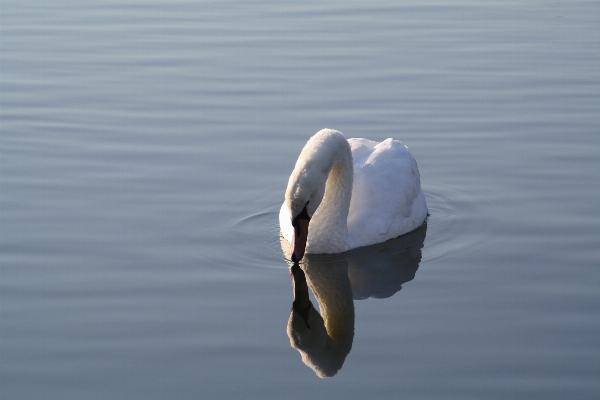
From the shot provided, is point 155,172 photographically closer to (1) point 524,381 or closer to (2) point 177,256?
(2) point 177,256

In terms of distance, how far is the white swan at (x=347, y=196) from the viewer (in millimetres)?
9445

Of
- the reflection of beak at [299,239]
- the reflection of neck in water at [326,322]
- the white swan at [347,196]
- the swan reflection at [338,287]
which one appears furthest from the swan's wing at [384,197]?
the reflection of beak at [299,239]

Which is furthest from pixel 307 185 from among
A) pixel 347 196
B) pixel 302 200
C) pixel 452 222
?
pixel 452 222

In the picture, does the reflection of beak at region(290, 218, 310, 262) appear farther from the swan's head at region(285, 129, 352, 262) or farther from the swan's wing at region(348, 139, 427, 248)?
the swan's wing at region(348, 139, 427, 248)

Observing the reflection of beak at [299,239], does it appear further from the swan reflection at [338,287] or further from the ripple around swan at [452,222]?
the ripple around swan at [452,222]

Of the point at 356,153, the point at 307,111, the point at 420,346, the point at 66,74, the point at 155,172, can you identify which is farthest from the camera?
the point at 66,74

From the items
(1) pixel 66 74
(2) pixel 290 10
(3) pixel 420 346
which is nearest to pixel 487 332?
(3) pixel 420 346

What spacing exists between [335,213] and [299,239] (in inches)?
21.4

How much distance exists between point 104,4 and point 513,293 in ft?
46.6

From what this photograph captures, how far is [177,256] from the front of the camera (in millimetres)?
9633

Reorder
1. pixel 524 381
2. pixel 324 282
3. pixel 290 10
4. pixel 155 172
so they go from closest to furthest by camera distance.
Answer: pixel 524 381, pixel 324 282, pixel 155 172, pixel 290 10

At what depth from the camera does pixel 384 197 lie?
10398mm

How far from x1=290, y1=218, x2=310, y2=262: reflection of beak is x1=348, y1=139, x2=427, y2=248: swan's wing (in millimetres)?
659

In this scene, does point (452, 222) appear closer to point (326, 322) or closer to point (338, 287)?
point (338, 287)
